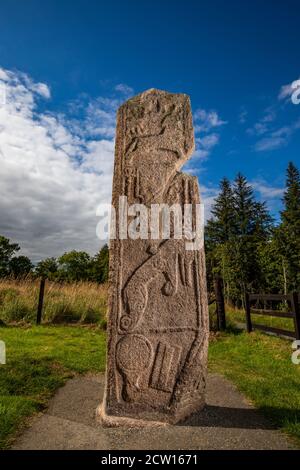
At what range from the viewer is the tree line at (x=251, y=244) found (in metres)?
24.0

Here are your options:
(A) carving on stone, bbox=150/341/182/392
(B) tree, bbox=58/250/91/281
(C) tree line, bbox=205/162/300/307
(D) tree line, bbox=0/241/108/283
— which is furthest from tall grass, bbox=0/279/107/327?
(B) tree, bbox=58/250/91/281

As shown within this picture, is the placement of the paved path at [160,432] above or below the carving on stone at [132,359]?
below

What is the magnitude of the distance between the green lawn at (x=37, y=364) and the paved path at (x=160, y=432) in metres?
0.23

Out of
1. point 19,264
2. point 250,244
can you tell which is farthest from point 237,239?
point 19,264

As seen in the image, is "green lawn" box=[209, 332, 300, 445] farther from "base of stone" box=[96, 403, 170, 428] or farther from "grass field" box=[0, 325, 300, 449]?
"base of stone" box=[96, 403, 170, 428]

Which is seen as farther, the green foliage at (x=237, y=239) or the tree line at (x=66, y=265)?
the tree line at (x=66, y=265)

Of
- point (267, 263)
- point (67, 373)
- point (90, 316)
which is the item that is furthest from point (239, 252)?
point (67, 373)

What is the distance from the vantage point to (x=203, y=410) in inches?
125

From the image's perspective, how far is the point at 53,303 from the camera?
969 cm

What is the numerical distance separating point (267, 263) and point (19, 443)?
26698mm

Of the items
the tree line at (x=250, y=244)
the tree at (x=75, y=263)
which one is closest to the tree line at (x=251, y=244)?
the tree line at (x=250, y=244)

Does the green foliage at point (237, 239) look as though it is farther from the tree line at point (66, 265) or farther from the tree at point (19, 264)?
the tree at point (19, 264)

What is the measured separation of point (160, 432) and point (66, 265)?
60.6 metres

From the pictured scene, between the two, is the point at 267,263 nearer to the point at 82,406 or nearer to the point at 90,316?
the point at 90,316
